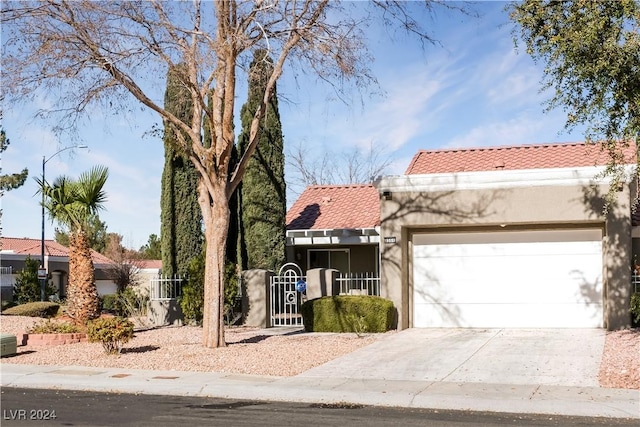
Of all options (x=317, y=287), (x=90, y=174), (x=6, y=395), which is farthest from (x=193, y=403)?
(x=90, y=174)

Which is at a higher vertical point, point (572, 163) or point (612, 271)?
point (572, 163)

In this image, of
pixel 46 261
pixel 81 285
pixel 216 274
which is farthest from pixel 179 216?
pixel 46 261

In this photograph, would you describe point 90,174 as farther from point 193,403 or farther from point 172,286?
point 193,403

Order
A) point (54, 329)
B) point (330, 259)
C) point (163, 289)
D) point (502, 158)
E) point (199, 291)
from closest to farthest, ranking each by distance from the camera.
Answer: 1. point (54, 329)
2. point (199, 291)
3. point (163, 289)
4. point (502, 158)
5. point (330, 259)

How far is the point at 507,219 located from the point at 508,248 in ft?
3.37

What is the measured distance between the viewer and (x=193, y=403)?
35.7 ft

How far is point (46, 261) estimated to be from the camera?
144ft

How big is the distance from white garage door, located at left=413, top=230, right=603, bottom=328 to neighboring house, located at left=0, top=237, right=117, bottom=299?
2472 cm

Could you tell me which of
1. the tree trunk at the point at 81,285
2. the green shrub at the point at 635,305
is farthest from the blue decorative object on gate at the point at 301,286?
the green shrub at the point at 635,305

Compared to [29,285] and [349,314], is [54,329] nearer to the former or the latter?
[349,314]

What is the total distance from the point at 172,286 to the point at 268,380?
10.9m

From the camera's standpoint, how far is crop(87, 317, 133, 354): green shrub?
50.4ft

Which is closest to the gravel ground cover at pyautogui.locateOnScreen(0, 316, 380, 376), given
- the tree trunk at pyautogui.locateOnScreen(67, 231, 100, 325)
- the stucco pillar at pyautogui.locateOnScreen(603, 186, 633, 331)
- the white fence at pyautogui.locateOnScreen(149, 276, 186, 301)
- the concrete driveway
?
the concrete driveway

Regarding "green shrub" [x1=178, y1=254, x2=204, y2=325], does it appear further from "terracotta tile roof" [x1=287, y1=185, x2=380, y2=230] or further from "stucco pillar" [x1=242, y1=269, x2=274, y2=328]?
"terracotta tile roof" [x1=287, y1=185, x2=380, y2=230]
